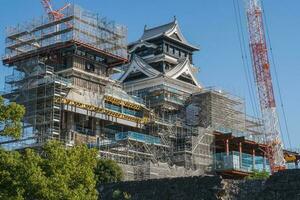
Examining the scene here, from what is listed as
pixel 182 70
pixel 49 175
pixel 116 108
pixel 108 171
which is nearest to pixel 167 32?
pixel 182 70

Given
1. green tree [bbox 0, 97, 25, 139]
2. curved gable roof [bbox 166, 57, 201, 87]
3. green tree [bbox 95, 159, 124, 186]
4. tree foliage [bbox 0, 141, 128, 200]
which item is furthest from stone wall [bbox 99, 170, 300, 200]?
curved gable roof [bbox 166, 57, 201, 87]

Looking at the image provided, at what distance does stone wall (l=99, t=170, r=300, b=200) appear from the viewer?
2494 cm

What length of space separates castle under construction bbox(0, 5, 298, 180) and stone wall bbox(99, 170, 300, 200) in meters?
36.5

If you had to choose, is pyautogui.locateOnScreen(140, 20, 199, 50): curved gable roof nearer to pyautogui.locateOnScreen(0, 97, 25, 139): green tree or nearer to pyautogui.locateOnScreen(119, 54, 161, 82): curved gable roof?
pyautogui.locateOnScreen(119, 54, 161, 82): curved gable roof

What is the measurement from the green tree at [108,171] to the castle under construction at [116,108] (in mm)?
6182

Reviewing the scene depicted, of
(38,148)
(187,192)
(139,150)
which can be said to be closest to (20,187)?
(187,192)

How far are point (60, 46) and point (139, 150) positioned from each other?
17.1 meters

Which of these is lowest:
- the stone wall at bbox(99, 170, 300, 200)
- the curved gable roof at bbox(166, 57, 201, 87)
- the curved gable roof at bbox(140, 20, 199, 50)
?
the stone wall at bbox(99, 170, 300, 200)

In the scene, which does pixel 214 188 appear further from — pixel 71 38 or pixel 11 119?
pixel 71 38

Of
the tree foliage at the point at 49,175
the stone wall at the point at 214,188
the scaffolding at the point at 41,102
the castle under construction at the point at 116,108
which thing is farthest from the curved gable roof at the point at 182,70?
the tree foliage at the point at 49,175

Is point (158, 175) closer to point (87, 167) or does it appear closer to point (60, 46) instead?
point (60, 46)

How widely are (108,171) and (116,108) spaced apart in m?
19.9

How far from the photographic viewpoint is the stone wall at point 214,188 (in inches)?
982

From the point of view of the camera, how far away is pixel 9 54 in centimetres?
7906
